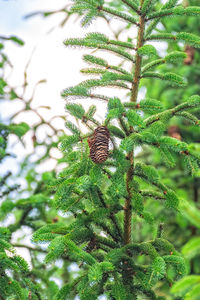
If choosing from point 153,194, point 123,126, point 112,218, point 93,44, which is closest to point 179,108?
point 123,126

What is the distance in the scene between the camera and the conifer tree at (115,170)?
88.4 inches

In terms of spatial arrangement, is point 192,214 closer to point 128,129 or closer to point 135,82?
point 128,129

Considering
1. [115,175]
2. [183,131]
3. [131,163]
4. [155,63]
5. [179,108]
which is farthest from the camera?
[183,131]

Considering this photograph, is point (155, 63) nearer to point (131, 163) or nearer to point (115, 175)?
point (131, 163)

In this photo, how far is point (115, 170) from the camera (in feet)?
8.17

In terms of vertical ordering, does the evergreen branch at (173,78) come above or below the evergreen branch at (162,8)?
below

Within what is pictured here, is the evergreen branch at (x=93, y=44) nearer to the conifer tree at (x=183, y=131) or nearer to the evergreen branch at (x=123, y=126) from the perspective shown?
the evergreen branch at (x=123, y=126)

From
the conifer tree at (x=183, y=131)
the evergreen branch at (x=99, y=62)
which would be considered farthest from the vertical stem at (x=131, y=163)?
the conifer tree at (x=183, y=131)

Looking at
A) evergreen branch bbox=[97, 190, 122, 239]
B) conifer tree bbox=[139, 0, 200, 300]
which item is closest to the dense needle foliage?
evergreen branch bbox=[97, 190, 122, 239]

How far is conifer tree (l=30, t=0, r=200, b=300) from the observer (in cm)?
225

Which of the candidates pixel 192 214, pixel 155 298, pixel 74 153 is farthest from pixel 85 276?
pixel 192 214

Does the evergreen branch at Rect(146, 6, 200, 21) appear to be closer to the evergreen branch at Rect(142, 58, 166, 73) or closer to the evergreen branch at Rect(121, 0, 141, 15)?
the evergreen branch at Rect(121, 0, 141, 15)

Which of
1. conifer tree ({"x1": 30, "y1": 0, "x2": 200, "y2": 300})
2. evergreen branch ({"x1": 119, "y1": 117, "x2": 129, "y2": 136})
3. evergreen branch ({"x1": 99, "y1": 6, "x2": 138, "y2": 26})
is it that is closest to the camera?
conifer tree ({"x1": 30, "y1": 0, "x2": 200, "y2": 300})

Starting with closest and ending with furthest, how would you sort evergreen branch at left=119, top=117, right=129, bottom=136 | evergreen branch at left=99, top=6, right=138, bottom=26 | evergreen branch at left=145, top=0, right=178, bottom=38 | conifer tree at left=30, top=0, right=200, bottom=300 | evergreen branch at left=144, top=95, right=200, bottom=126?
1. conifer tree at left=30, top=0, right=200, bottom=300
2. evergreen branch at left=144, top=95, right=200, bottom=126
3. evergreen branch at left=119, top=117, right=129, bottom=136
4. evergreen branch at left=99, top=6, right=138, bottom=26
5. evergreen branch at left=145, top=0, right=178, bottom=38
